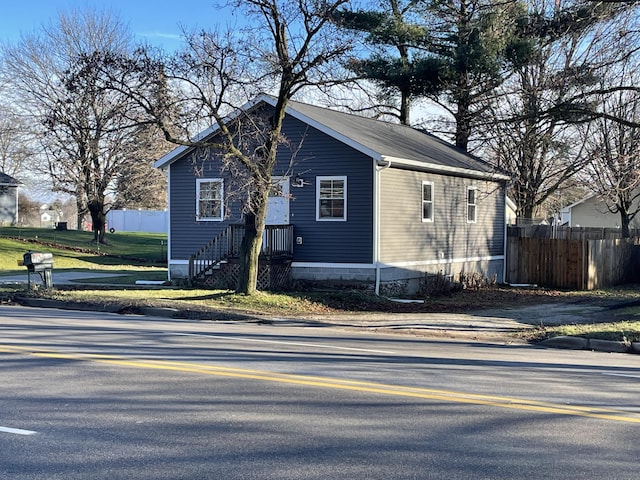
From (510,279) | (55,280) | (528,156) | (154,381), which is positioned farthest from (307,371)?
(528,156)

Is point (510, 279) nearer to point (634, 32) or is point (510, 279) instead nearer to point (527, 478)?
point (634, 32)

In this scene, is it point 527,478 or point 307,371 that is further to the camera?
point 307,371

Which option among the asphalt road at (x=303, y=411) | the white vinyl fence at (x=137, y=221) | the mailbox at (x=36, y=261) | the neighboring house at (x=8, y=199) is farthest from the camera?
the white vinyl fence at (x=137, y=221)

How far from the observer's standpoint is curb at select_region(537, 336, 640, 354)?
44.1ft

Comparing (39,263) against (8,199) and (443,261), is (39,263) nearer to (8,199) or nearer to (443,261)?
(443,261)

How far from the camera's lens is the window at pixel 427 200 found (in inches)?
984

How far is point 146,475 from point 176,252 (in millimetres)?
20431

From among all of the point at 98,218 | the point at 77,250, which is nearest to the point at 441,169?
the point at 77,250

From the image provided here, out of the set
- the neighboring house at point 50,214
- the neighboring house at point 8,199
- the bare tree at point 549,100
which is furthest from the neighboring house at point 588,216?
the neighboring house at point 50,214

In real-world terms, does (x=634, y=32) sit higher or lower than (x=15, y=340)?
higher

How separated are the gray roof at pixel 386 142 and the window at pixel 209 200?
4.19 feet

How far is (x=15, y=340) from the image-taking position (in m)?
11.6

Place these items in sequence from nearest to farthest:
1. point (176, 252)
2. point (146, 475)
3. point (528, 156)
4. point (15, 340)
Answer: point (146, 475) → point (15, 340) → point (176, 252) → point (528, 156)

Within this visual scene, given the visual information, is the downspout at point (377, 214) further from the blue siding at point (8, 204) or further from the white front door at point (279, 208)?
the blue siding at point (8, 204)
